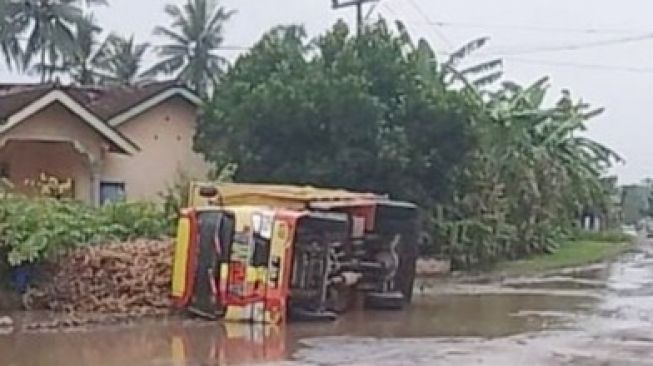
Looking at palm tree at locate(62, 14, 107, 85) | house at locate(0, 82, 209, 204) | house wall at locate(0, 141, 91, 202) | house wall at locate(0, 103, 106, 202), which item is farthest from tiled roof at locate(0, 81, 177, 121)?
palm tree at locate(62, 14, 107, 85)

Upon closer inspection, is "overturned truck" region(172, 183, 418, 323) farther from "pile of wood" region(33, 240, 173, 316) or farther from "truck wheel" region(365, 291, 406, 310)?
"truck wheel" region(365, 291, 406, 310)

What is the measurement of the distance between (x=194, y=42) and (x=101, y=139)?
27.8 meters

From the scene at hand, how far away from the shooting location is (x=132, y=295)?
19859 mm

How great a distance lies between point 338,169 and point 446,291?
136 inches

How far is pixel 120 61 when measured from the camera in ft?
189

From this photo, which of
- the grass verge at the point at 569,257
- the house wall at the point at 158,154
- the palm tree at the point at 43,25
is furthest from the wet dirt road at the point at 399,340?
the palm tree at the point at 43,25

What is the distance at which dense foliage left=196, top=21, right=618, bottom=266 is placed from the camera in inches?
1114

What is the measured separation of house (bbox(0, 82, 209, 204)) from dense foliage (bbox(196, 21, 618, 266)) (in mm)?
1720

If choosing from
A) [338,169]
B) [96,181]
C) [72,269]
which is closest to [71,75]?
[96,181]

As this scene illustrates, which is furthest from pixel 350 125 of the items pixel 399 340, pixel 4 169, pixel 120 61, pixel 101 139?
pixel 120 61

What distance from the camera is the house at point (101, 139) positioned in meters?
29.3

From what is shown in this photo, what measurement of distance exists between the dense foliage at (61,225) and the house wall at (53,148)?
25.3 ft

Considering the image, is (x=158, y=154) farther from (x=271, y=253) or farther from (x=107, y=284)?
(x=271, y=253)

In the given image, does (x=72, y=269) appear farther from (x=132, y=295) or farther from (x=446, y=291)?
(x=446, y=291)
